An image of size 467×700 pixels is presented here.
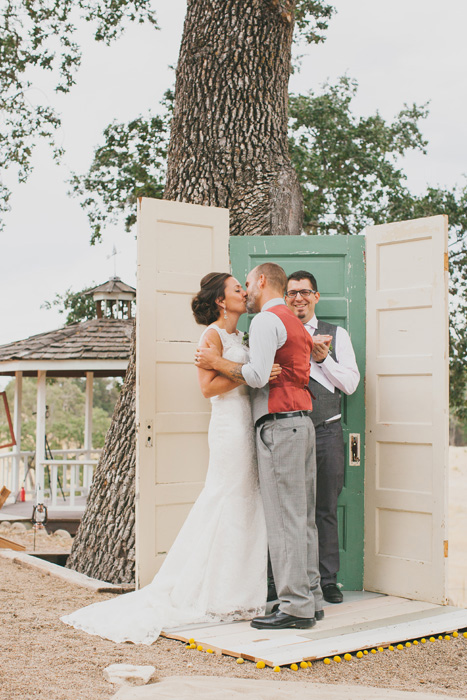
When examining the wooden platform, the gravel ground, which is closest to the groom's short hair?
the wooden platform

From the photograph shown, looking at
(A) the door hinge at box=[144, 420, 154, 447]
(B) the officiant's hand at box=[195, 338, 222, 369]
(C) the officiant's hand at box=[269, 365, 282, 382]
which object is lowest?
(A) the door hinge at box=[144, 420, 154, 447]

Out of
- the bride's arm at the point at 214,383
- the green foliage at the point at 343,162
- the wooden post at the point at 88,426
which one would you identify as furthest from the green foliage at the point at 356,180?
the bride's arm at the point at 214,383

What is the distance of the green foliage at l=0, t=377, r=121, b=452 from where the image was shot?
117 feet

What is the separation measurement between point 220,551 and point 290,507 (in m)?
0.54

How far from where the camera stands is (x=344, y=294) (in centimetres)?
590

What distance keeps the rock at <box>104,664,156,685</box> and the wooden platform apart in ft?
1.92

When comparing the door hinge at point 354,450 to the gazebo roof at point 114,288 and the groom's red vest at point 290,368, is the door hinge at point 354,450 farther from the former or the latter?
the gazebo roof at point 114,288

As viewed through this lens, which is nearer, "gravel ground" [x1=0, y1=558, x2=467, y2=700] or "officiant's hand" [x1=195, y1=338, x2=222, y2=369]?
"gravel ground" [x1=0, y1=558, x2=467, y2=700]

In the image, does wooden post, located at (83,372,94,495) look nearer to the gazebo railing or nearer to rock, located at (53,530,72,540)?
the gazebo railing

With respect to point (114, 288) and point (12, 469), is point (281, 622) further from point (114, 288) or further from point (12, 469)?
point (114, 288)

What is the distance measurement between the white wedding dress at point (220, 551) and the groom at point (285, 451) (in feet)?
0.52

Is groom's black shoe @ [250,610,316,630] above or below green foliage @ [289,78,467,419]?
below

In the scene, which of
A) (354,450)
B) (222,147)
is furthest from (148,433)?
(222,147)

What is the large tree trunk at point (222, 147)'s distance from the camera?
290 inches
